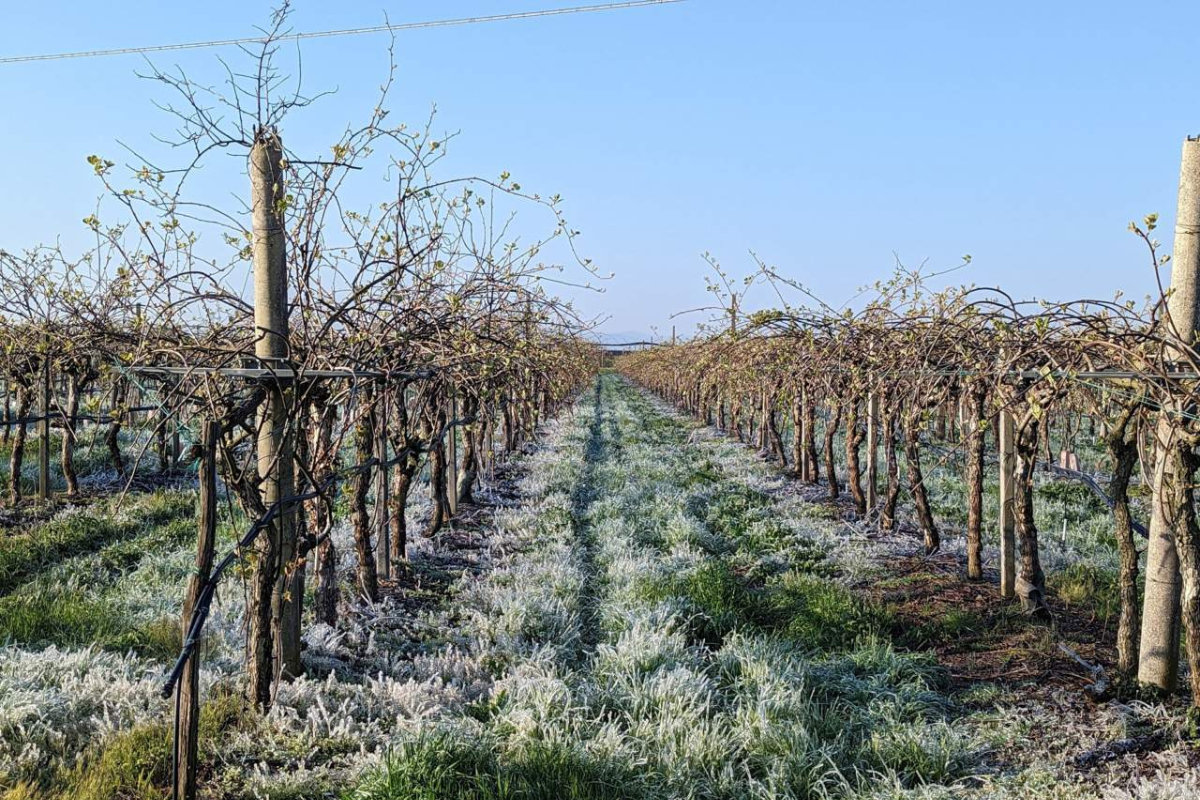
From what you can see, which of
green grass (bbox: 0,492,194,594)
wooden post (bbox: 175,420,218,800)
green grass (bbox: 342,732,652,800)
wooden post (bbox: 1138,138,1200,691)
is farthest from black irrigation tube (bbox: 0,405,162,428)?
wooden post (bbox: 1138,138,1200,691)

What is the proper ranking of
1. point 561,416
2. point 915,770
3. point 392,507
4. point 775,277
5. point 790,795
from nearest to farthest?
point 790,795 → point 915,770 → point 392,507 → point 775,277 → point 561,416

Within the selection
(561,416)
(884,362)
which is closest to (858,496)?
(884,362)

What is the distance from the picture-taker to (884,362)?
27.9 ft

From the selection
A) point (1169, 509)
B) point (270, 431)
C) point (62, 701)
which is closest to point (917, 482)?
point (1169, 509)

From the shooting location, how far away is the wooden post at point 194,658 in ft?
11.1

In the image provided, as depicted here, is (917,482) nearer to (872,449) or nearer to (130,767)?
(872,449)

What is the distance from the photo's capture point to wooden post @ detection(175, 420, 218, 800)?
11.1 feet

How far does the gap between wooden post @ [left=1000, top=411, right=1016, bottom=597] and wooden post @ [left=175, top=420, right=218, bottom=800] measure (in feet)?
18.6

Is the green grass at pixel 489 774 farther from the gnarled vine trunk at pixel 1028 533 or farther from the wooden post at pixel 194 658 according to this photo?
the gnarled vine trunk at pixel 1028 533

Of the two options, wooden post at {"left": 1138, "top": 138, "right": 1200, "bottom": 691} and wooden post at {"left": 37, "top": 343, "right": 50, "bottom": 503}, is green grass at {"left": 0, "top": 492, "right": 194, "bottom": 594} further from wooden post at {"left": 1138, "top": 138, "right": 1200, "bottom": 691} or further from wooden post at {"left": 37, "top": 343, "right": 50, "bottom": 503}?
wooden post at {"left": 1138, "top": 138, "right": 1200, "bottom": 691}

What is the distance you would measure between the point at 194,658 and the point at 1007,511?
5886 mm

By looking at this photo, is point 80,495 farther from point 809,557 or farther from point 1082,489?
point 1082,489

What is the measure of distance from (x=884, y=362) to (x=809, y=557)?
229 cm

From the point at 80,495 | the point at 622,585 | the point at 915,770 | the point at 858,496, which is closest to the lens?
the point at 915,770
